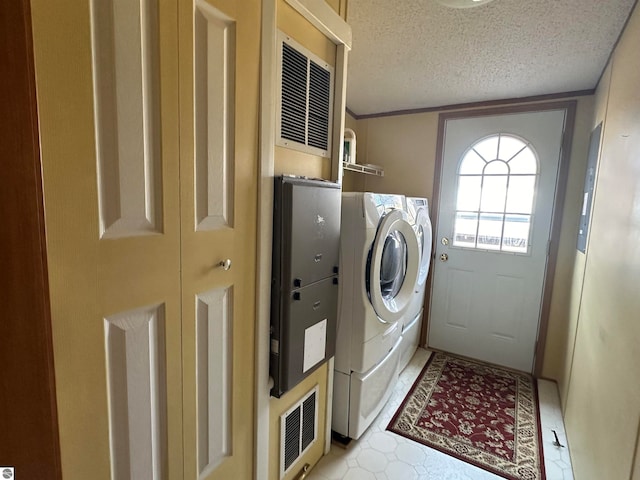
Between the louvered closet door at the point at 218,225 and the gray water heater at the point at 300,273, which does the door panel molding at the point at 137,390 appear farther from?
the gray water heater at the point at 300,273

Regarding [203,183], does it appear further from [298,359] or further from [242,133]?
[298,359]

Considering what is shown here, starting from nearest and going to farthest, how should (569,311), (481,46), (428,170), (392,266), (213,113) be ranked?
(213,113) → (481,46) → (392,266) → (569,311) → (428,170)

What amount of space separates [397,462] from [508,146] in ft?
7.86

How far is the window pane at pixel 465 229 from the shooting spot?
278cm

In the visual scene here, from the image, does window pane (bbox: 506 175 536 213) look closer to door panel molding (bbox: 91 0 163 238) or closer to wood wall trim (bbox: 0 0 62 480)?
Answer: door panel molding (bbox: 91 0 163 238)

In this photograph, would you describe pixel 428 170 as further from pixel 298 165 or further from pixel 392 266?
pixel 298 165

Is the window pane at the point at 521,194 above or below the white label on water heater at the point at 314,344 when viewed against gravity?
above

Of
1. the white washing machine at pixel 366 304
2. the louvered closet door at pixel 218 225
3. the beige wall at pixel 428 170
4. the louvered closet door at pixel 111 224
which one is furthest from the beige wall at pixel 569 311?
the louvered closet door at pixel 111 224

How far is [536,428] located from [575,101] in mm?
2255

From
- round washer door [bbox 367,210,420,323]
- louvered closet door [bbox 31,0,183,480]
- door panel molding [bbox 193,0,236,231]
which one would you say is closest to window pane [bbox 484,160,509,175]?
round washer door [bbox 367,210,420,323]

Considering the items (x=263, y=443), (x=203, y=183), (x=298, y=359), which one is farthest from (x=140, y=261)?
(x=263, y=443)

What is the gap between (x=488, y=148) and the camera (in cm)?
269

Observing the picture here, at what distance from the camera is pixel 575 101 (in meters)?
2.36

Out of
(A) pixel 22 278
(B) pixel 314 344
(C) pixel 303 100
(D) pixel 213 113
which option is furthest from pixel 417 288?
(A) pixel 22 278
